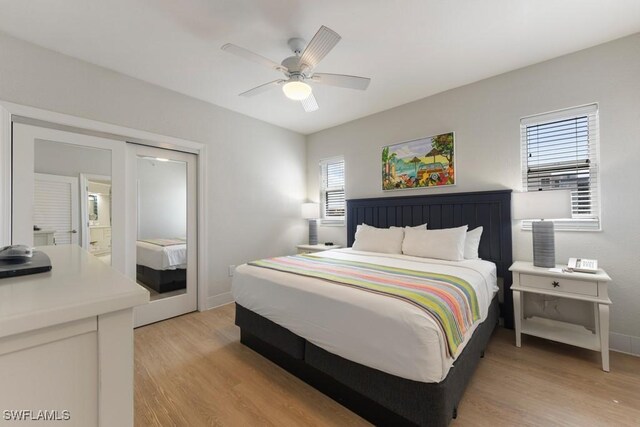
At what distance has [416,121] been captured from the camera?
3521 mm

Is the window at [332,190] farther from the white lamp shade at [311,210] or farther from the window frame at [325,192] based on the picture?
the white lamp shade at [311,210]

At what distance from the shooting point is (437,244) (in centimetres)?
281

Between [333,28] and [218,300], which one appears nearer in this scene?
[333,28]

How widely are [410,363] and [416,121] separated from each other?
3039mm

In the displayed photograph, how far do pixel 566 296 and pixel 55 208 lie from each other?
4.46 meters

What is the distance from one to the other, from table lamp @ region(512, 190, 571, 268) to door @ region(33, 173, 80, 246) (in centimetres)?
413

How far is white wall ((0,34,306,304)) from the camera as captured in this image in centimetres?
237

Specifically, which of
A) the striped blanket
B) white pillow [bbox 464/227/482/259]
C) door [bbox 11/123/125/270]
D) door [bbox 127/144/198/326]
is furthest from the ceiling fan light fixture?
white pillow [bbox 464/227/482/259]

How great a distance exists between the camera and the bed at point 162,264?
302 centimetres

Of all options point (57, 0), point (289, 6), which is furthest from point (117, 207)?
point (289, 6)

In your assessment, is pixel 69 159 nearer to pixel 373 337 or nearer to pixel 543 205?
pixel 373 337

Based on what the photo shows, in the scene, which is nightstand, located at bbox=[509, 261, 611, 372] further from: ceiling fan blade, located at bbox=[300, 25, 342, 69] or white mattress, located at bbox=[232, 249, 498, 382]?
ceiling fan blade, located at bbox=[300, 25, 342, 69]

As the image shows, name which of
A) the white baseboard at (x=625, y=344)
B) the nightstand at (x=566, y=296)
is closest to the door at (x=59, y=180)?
the nightstand at (x=566, y=296)

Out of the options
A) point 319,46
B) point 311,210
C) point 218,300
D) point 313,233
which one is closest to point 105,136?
point 218,300
